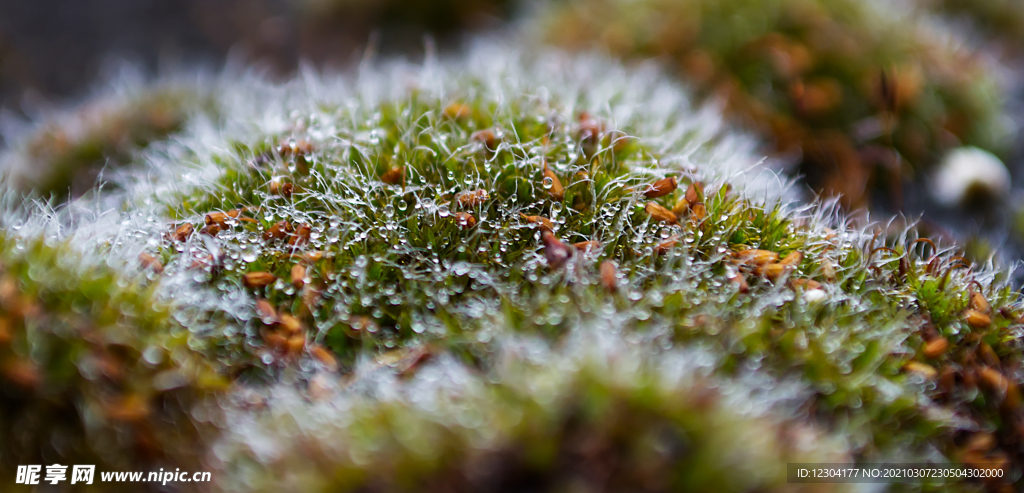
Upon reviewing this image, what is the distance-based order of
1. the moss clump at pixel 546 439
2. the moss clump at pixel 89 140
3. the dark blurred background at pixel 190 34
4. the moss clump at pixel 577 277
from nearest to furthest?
the moss clump at pixel 546 439, the moss clump at pixel 577 277, the moss clump at pixel 89 140, the dark blurred background at pixel 190 34

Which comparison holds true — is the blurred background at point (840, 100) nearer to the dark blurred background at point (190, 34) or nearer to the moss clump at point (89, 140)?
the moss clump at point (89, 140)

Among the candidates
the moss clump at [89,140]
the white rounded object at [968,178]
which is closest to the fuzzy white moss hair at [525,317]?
the moss clump at [89,140]

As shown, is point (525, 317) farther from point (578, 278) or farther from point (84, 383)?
point (84, 383)

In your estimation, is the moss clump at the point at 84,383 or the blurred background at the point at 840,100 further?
the blurred background at the point at 840,100

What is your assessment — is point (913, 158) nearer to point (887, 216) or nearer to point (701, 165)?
point (887, 216)

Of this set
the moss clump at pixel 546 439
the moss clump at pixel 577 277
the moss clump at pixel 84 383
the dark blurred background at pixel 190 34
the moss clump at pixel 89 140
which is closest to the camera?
the moss clump at pixel 546 439

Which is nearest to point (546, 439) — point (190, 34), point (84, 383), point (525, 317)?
point (525, 317)

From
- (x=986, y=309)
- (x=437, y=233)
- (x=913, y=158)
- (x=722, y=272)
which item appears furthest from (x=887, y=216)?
(x=437, y=233)
